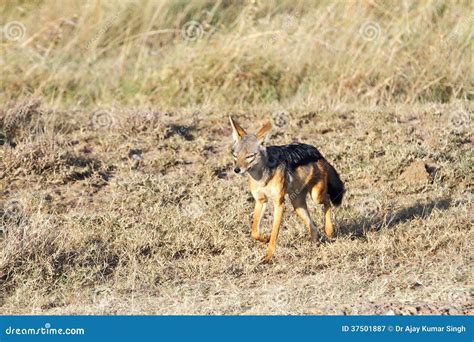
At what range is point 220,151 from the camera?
32.4ft

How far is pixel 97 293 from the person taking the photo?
280 inches

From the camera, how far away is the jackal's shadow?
8219 millimetres

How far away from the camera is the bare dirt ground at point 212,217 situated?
6.73 metres

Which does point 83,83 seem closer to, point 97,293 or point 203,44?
point 203,44

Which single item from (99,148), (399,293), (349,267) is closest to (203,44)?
(99,148)
